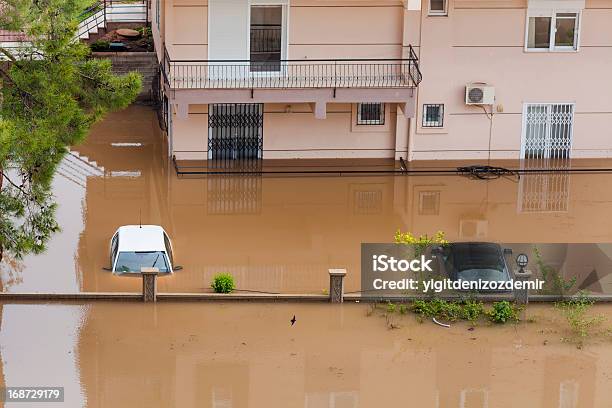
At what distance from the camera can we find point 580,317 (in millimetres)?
20469

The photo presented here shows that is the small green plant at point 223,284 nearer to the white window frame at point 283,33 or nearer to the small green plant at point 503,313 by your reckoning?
the small green plant at point 503,313

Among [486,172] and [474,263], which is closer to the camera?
[474,263]

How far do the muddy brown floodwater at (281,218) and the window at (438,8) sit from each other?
13.4 feet

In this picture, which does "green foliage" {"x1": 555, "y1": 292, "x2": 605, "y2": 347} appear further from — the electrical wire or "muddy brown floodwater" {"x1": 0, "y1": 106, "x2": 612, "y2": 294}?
the electrical wire

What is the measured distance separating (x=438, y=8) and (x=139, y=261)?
11.8 m

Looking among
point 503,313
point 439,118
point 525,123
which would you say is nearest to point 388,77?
point 439,118

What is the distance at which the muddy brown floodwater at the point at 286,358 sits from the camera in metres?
17.7

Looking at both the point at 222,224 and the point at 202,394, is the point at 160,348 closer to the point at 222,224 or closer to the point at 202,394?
the point at 202,394

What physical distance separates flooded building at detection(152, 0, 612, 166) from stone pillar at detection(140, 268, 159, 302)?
8539 millimetres

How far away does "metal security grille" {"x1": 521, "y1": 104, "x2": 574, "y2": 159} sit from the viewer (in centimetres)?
3105

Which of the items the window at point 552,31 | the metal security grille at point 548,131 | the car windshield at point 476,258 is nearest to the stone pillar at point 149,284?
the car windshield at point 476,258

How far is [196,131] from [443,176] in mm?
6225

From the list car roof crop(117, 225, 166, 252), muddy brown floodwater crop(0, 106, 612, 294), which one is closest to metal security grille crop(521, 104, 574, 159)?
muddy brown floodwater crop(0, 106, 612, 294)

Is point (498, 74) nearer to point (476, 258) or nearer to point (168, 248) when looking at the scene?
point (476, 258)
